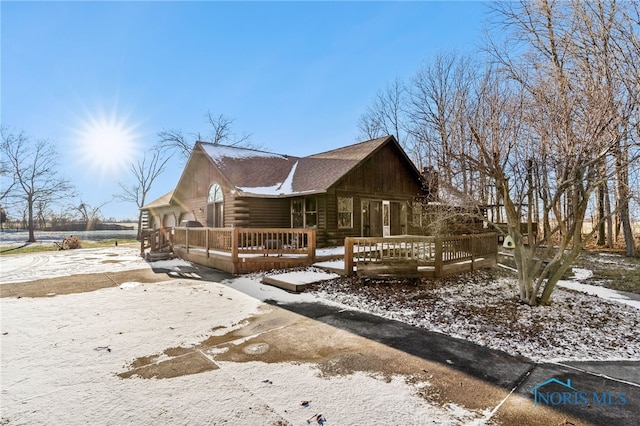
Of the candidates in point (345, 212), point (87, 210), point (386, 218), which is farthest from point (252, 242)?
point (87, 210)

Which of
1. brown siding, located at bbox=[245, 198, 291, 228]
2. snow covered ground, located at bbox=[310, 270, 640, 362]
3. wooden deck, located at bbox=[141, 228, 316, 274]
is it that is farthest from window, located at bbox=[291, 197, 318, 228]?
snow covered ground, located at bbox=[310, 270, 640, 362]

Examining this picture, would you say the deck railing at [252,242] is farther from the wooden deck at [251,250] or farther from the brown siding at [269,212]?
the brown siding at [269,212]

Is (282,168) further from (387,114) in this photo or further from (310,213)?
(387,114)

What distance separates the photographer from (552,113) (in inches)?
196

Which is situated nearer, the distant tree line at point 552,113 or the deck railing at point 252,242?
the distant tree line at point 552,113

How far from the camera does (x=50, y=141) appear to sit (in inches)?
1141

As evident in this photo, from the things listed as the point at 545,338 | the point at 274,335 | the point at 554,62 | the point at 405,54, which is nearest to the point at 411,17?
the point at 405,54

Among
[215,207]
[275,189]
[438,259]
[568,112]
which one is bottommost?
[438,259]

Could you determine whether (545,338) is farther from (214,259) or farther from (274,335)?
(214,259)

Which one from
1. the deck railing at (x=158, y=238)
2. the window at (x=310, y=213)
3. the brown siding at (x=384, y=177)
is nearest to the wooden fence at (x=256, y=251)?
the window at (x=310, y=213)

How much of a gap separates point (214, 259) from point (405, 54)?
1033 centimetres

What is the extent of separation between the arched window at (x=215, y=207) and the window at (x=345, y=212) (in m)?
5.93

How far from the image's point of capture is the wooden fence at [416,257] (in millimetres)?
7586

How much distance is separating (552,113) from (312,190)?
29.7 feet
